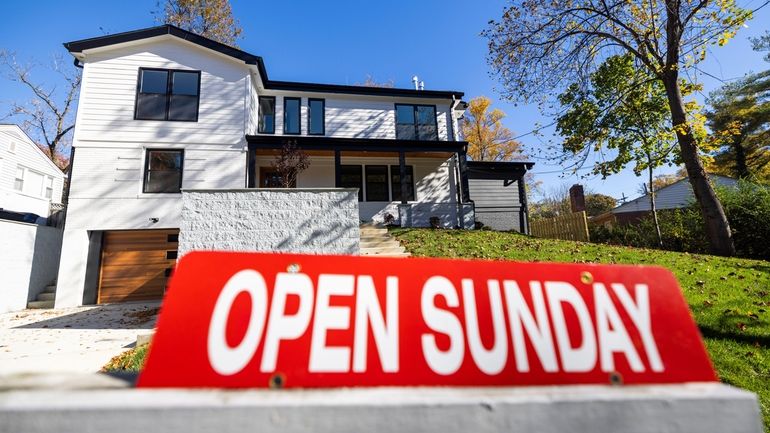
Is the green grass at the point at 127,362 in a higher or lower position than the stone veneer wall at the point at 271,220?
lower

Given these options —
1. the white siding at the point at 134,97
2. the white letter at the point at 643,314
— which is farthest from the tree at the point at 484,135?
the white letter at the point at 643,314

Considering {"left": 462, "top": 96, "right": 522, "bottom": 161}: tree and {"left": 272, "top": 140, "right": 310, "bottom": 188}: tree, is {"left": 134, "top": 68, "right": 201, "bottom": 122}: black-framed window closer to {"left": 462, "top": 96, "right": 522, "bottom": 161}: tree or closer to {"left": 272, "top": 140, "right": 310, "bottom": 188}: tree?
{"left": 272, "top": 140, "right": 310, "bottom": 188}: tree

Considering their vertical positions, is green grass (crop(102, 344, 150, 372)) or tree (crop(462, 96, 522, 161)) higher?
tree (crop(462, 96, 522, 161))

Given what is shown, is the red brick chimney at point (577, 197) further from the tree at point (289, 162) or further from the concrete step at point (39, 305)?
the concrete step at point (39, 305)

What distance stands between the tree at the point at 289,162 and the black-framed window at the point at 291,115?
2.30m

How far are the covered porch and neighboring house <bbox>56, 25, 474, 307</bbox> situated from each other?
0.20 feet

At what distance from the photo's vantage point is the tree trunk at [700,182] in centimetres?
1066

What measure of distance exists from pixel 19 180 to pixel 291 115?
16.4m

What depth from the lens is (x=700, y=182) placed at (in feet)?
36.5

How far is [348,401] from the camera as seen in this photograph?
769 millimetres

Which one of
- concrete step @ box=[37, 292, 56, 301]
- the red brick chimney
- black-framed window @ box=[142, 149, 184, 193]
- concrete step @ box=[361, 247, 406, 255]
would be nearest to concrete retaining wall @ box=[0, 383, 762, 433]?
concrete step @ box=[361, 247, 406, 255]

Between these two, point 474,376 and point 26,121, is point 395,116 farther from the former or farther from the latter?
point 26,121

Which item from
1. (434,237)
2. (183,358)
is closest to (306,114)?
(434,237)

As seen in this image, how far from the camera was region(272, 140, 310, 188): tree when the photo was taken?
1151cm
